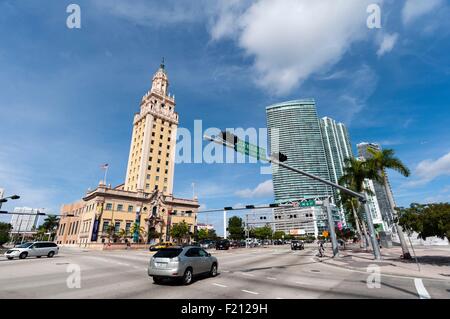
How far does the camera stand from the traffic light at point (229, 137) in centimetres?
1117

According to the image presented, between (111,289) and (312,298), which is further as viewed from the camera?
(111,289)

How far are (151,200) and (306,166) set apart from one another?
9931 cm

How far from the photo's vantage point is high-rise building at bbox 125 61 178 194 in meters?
74.1

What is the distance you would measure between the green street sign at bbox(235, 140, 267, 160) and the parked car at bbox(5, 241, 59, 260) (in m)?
28.2

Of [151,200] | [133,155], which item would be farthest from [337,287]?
[133,155]

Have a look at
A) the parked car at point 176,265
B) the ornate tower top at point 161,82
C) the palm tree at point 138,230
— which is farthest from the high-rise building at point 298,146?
the parked car at point 176,265

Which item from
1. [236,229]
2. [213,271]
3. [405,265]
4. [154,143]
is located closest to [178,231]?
[154,143]

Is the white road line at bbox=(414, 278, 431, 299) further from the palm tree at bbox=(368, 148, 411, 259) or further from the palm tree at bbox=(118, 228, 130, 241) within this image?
the palm tree at bbox=(118, 228, 130, 241)

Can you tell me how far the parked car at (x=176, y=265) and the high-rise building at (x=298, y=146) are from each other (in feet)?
425

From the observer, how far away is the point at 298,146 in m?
146

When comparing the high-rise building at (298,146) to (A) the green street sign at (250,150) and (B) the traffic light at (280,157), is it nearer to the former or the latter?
(B) the traffic light at (280,157)

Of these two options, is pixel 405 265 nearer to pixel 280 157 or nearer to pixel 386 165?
pixel 386 165
